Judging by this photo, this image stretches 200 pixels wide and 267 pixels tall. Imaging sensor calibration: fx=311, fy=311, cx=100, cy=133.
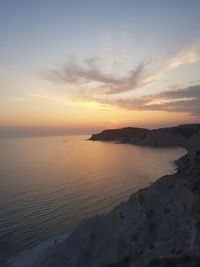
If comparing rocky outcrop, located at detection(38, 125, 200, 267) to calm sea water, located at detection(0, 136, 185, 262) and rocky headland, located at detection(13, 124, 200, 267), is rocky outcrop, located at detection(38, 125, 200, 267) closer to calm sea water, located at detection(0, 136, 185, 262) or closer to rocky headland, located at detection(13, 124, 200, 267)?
rocky headland, located at detection(13, 124, 200, 267)

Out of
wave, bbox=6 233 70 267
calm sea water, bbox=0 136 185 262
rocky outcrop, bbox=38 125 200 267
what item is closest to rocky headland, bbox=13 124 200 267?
rocky outcrop, bbox=38 125 200 267

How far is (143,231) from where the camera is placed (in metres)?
30.0

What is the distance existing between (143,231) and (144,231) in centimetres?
10

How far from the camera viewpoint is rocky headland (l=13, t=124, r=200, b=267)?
85.5 feet

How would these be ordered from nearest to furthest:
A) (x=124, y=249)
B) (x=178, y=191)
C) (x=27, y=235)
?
1. (x=124, y=249)
2. (x=178, y=191)
3. (x=27, y=235)

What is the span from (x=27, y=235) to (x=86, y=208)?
46.6 ft

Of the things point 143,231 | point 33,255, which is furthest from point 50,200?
point 143,231

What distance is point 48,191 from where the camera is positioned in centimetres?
6800

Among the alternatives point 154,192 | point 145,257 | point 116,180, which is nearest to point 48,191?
point 116,180

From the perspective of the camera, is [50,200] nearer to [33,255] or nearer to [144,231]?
[33,255]

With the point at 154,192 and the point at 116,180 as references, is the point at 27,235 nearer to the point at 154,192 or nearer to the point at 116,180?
the point at 154,192

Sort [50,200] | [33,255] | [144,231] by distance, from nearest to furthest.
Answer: [144,231]
[33,255]
[50,200]

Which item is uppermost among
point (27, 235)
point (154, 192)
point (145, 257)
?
point (154, 192)

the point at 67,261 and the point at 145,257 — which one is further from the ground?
the point at 145,257
